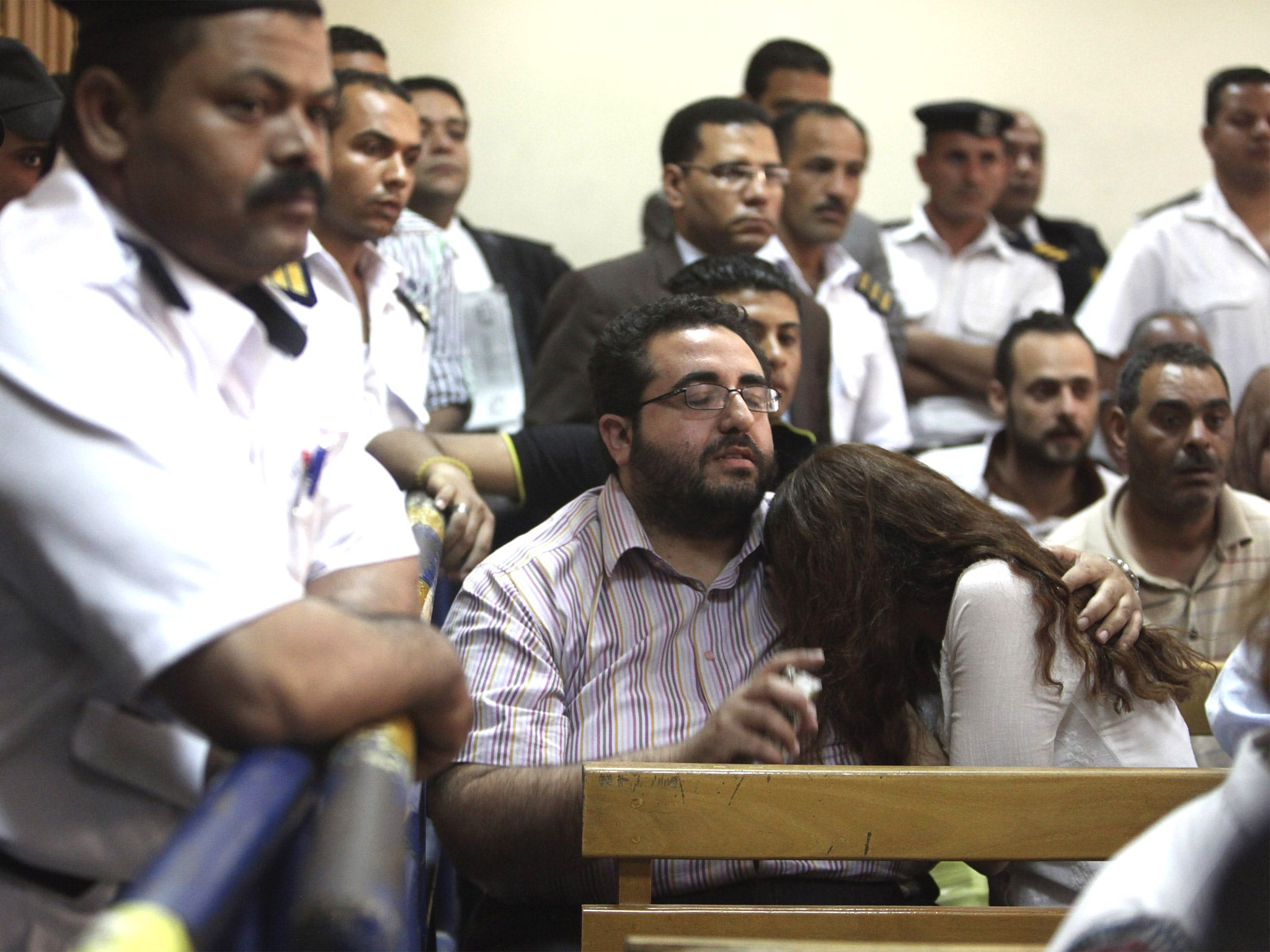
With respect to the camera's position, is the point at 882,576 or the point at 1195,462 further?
the point at 1195,462

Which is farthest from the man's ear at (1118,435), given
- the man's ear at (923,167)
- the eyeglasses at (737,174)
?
the man's ear at (923,167)

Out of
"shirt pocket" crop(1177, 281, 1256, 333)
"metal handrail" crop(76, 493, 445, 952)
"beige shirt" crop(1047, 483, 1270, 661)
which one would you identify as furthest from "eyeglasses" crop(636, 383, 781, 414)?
"shirt pocket" crop(1177, 281, 1256, 333)

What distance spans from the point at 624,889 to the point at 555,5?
13.5 feet

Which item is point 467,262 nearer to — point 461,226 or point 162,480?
point 461,226

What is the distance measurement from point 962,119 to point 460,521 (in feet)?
9.12

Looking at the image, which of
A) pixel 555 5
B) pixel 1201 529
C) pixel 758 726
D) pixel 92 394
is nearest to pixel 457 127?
pixel 555 5

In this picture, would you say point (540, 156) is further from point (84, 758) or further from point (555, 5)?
point (84, 758)

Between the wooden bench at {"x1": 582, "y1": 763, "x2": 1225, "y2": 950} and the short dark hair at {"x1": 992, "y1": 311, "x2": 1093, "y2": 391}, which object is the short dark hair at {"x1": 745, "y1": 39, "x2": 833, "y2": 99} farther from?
the wooden bench at {"x1": 582, "y1": 763, "x2": 1225, "y2": 950}

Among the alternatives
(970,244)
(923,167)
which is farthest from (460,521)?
(923,167)

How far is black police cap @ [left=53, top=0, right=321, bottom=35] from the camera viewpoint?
1042mm

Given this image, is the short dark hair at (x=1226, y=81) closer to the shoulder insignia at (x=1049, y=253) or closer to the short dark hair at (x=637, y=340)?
the shoulder insignia at (x=1049, y=253)

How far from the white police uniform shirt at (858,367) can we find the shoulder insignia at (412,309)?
3.11 ft

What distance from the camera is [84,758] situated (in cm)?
97

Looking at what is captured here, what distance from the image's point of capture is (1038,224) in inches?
189
